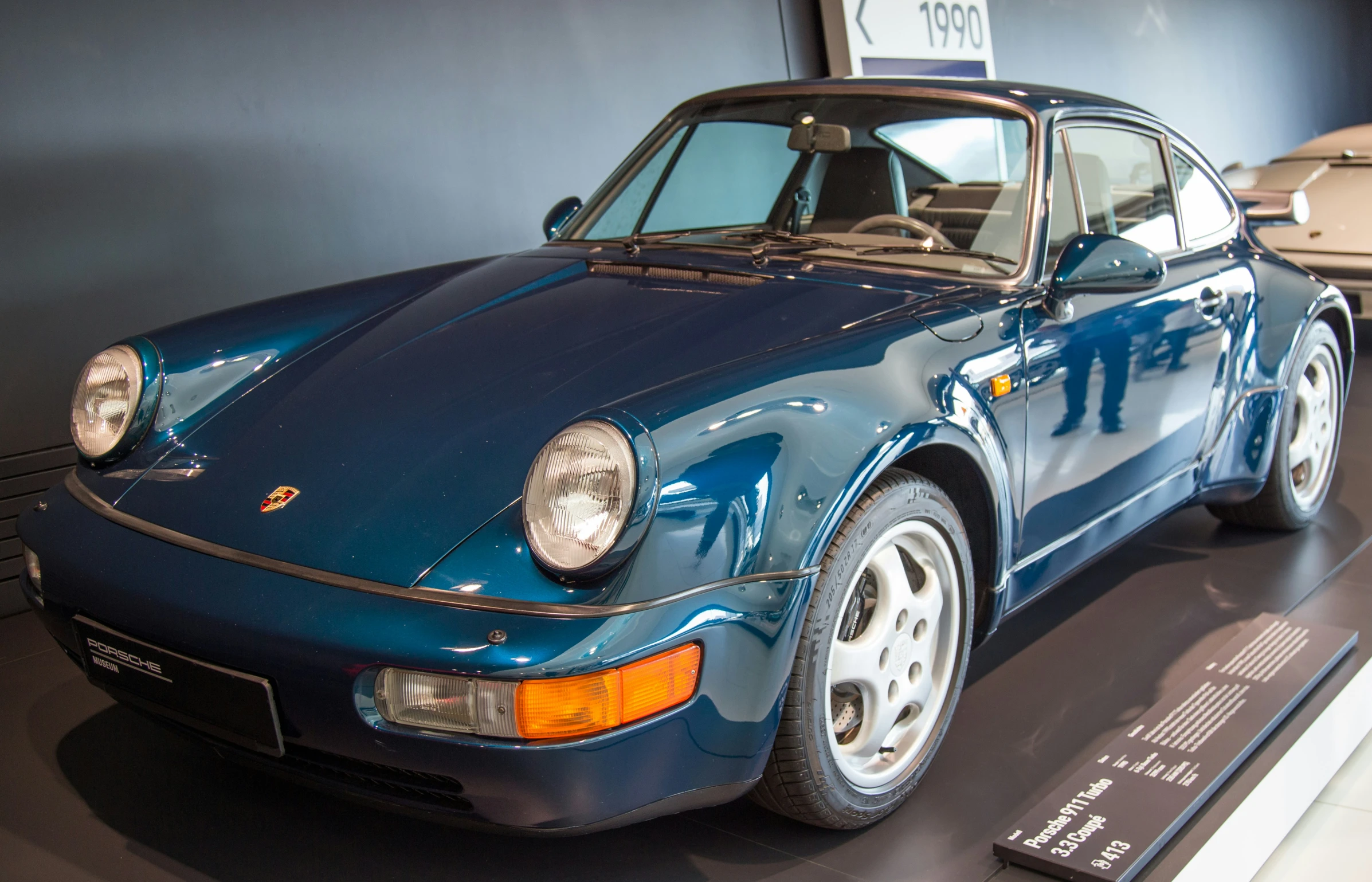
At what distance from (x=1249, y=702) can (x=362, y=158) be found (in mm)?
3199

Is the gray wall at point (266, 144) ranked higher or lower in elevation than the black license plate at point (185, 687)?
higher

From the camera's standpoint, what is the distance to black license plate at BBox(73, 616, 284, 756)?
165 cm

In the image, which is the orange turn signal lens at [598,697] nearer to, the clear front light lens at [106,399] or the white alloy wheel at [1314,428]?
the clear front light lens at [106,399]

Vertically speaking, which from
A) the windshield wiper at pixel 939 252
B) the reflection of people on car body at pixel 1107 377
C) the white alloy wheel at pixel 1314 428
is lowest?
the white alloy wheel at pixel 1314 428

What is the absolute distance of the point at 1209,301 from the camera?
9.43 feet

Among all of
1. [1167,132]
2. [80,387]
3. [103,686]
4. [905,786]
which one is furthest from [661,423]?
[1167,132]

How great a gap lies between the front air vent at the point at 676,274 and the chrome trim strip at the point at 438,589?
0.83 m

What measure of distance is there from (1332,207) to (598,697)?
223 inches

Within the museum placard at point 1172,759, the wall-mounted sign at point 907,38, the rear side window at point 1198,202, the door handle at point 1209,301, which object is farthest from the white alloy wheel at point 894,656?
the wall-mounted sign at point 907,38

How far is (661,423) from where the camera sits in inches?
64.6

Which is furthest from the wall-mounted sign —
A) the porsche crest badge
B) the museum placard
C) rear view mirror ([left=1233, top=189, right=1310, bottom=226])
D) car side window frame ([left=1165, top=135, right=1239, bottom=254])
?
the porsche crest badge

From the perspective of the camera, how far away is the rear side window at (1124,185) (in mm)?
2725

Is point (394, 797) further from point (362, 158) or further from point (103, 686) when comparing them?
point (362, 158)

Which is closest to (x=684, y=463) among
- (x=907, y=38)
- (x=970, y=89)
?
(x=970, y=89)
